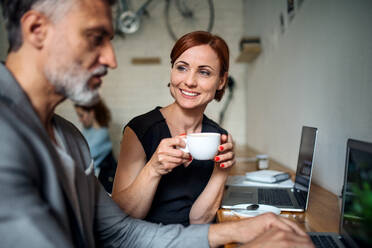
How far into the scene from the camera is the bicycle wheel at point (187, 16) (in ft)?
13.1

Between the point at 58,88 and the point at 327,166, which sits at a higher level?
the point at 58,88

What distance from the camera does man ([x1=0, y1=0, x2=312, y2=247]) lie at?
1.75 ft

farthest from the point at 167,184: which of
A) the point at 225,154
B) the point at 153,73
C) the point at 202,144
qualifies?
the point at 153,73

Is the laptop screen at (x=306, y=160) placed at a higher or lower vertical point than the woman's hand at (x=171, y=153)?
lower

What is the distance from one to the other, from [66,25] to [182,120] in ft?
2.87

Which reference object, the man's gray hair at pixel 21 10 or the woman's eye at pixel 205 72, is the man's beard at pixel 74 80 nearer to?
the man's gray hair at pixel 21 10

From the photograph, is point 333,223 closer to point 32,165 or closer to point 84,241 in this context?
point 84,241

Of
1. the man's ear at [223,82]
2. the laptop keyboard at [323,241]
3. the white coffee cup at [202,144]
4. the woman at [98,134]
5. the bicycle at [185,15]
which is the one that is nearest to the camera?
the laptop keyboard at [323,241]

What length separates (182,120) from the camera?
1.47 m

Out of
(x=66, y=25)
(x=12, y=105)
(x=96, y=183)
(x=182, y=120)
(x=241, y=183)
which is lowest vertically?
(x=241, y=183)

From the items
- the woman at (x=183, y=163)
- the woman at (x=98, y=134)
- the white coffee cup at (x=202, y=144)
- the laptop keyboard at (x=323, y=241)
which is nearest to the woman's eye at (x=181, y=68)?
the woman at (x=183, y=163)

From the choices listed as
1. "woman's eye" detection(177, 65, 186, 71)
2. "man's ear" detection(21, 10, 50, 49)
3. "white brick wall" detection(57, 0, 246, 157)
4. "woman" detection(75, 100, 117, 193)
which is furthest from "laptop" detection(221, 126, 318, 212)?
"white brick wall" detection(57, 0, 246, 157)

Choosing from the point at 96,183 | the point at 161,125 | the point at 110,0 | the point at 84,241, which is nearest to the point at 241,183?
the point at 161,125

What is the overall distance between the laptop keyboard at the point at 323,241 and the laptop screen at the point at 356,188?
0.04 metres
